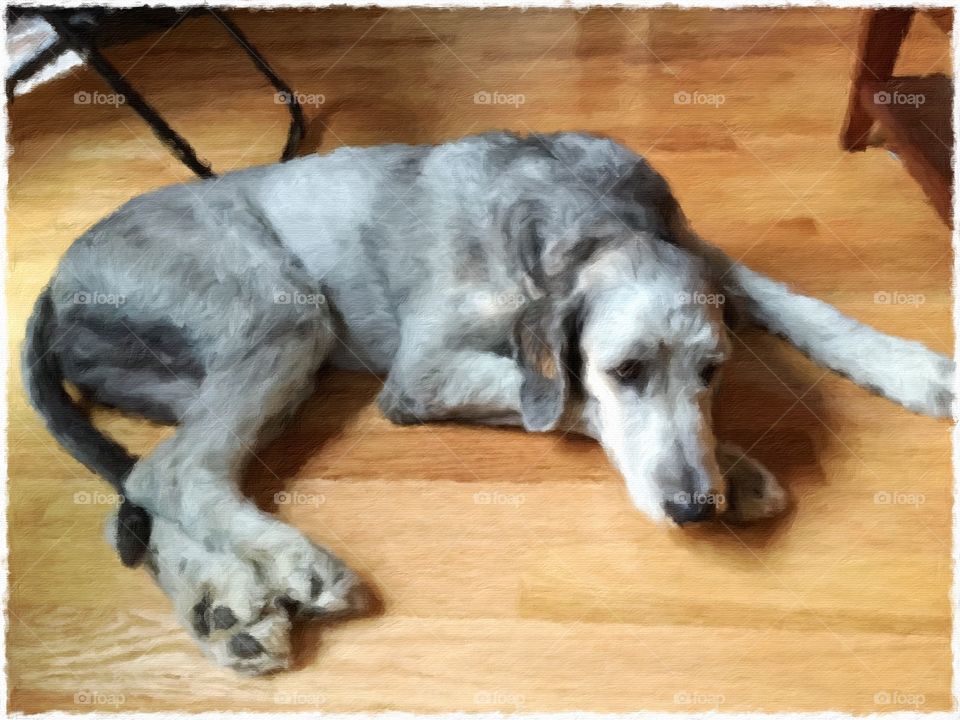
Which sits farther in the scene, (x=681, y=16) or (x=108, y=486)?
(x=681, y=16)

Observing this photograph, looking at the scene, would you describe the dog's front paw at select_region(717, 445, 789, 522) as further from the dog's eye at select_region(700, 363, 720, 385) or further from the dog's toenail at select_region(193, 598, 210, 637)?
the dog's toenail at select_region(193, 598, 210, 637)

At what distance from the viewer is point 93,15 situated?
5.17ft

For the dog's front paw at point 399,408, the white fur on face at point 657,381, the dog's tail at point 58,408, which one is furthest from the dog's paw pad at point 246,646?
the white fur on face at point 657,381

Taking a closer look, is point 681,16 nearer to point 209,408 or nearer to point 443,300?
point 443,300

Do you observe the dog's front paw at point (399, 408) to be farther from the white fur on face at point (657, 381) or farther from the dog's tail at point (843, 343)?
the dog's tail at point (843, 343)

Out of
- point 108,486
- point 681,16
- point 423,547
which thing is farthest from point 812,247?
point 108,486

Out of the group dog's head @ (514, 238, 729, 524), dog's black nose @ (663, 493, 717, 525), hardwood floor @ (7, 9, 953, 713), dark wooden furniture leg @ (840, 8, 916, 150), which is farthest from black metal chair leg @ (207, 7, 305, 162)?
dark wooden furniture leg @ (840, 8, 916, 150)

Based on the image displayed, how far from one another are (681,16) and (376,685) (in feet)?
4.27

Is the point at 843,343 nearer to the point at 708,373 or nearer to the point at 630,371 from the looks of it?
the point at 708,373

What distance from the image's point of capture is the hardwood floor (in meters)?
1.33

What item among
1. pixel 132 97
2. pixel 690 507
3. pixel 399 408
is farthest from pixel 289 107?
pixel 690 507

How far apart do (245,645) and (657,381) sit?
0.75m

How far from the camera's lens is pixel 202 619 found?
1.32 m

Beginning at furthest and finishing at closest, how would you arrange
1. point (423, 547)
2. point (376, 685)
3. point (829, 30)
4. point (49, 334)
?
point (829, 30)
point (49, 334)
point (423, 547)
point (376, 685)
